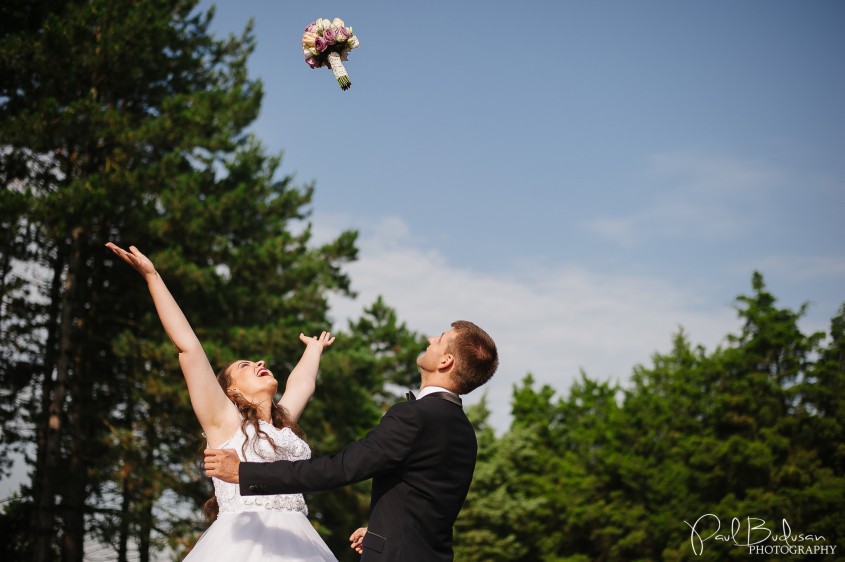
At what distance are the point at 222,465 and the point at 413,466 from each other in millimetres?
863

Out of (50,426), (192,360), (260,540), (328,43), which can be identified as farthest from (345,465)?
(50,426)

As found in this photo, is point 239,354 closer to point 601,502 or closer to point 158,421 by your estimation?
point 158,421

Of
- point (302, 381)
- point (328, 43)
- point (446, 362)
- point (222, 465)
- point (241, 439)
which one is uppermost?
point (328, 43)

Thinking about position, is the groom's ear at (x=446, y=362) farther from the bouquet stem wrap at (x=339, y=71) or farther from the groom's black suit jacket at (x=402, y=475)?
the bouquet stem wrap at (x=339, y=71)

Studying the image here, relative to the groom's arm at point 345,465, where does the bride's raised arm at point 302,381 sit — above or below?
above

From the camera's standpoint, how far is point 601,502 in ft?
116

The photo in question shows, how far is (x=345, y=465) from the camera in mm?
3727

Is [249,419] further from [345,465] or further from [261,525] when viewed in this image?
[345,465]

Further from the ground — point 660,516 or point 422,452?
point 660,516

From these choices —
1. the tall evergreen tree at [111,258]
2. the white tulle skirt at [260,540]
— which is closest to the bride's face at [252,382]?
the white tulle skirt at [260,540]

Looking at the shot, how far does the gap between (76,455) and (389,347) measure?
20.5 metres

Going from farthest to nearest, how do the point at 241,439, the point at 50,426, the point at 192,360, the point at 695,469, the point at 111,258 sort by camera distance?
1. the point at 695,469
2. the point at 111,258
3. the point at 50,426
4. the point at 241,439
5. the point at 192,360

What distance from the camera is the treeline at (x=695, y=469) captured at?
95.7ft

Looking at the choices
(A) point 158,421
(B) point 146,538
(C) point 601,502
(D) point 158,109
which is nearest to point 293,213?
(D) point 158,109
